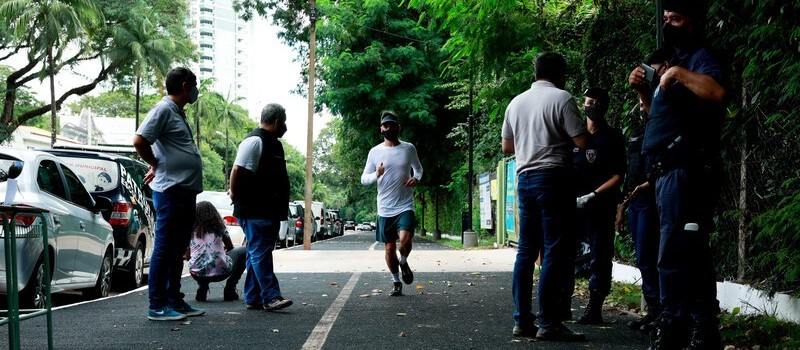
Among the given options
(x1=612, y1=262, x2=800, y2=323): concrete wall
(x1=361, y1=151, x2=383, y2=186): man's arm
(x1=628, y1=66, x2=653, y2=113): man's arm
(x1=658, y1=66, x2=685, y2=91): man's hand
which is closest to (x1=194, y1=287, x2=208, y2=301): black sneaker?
(x1=361, y1=151, x2=383, y2=186): man's arm

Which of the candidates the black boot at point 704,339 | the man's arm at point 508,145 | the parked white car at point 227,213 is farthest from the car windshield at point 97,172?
the black boot at point 704,339

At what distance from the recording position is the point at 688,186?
16.6 ft

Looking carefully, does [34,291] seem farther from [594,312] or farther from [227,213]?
Result: [227,213]

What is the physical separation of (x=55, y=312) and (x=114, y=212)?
3.55 m

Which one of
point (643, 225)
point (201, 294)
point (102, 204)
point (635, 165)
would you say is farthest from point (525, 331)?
point (102, 204)

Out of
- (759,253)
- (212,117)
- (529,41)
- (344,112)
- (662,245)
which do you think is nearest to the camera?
(662,245)

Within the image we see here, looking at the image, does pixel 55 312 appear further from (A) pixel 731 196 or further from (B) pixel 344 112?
(B) pixel 344 112

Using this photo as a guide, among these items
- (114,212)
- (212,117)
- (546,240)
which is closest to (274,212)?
(546,240)

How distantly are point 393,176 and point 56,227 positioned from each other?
3453 mm

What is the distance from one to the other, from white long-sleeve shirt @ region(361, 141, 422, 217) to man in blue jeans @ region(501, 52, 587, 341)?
3.64m

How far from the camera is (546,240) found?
21.3ft

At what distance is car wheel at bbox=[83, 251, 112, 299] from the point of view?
1048 cm

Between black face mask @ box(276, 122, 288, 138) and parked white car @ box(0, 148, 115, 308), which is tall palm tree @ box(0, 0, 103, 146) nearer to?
parked white car @ box(0, 148, 115, 308)

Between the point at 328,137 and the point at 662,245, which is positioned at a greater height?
the point at 328,137
